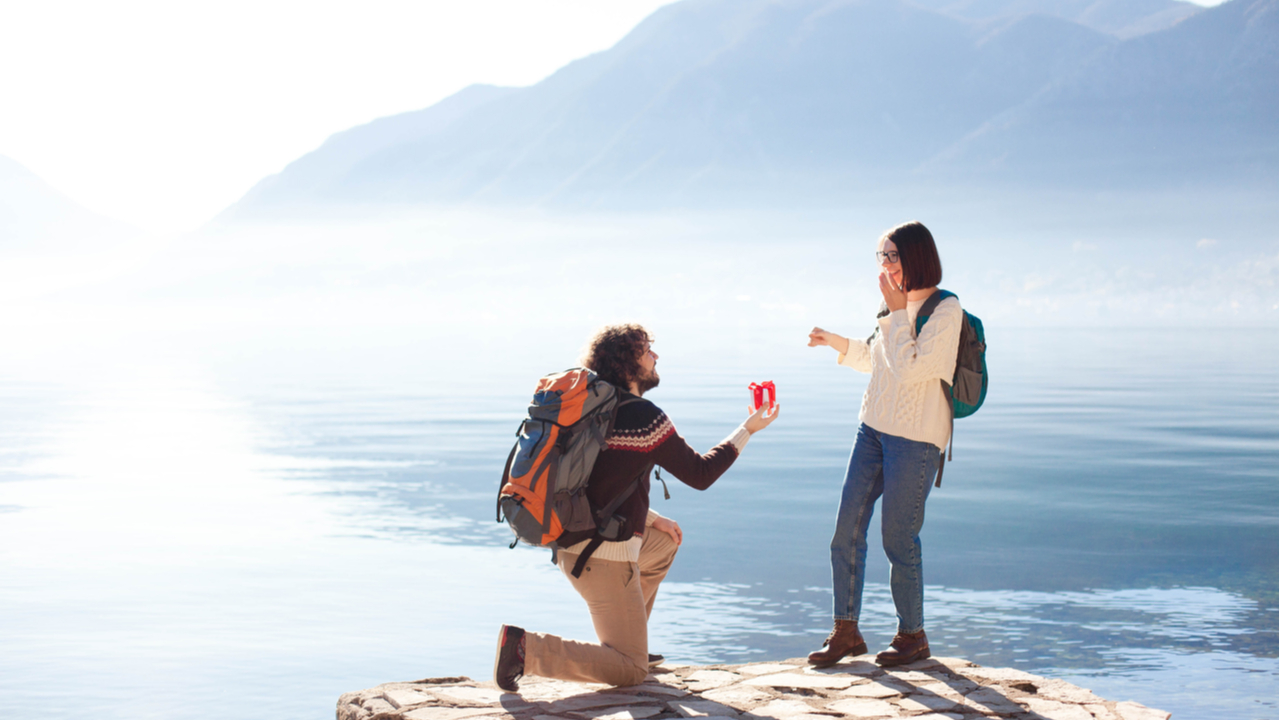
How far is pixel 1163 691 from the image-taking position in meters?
6.91

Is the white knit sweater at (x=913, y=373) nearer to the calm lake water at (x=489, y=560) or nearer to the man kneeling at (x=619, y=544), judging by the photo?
the man kneeling at (x=619, y=544)

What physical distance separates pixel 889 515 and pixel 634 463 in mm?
1174

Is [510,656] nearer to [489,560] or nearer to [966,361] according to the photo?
[966,361]

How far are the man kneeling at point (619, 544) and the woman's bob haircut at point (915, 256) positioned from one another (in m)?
0.92

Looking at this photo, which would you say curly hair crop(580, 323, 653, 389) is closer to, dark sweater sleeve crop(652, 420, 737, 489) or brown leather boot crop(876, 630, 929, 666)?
dark sweater sleeve crop(652, 420, 737, 489)

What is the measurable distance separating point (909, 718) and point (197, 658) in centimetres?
508

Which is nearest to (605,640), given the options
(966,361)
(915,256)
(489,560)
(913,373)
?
(913,373)

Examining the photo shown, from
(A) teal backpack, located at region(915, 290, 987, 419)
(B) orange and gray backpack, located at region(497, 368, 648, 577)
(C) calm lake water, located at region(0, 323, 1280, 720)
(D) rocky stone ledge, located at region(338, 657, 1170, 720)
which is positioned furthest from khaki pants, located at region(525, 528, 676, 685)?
(C) calm lake water, located at region(0, 323, 1280, 720)

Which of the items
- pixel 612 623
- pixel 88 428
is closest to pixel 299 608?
pixel 612 623

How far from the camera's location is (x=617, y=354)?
497 centimetres

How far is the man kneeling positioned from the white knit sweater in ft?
2.03

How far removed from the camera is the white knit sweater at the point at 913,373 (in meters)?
4.97

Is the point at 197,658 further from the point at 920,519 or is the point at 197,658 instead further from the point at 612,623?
the point at 920,519

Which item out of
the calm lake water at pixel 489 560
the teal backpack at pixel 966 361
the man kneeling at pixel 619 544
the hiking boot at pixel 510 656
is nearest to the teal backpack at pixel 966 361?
the teal backpack at pixel 966 361
